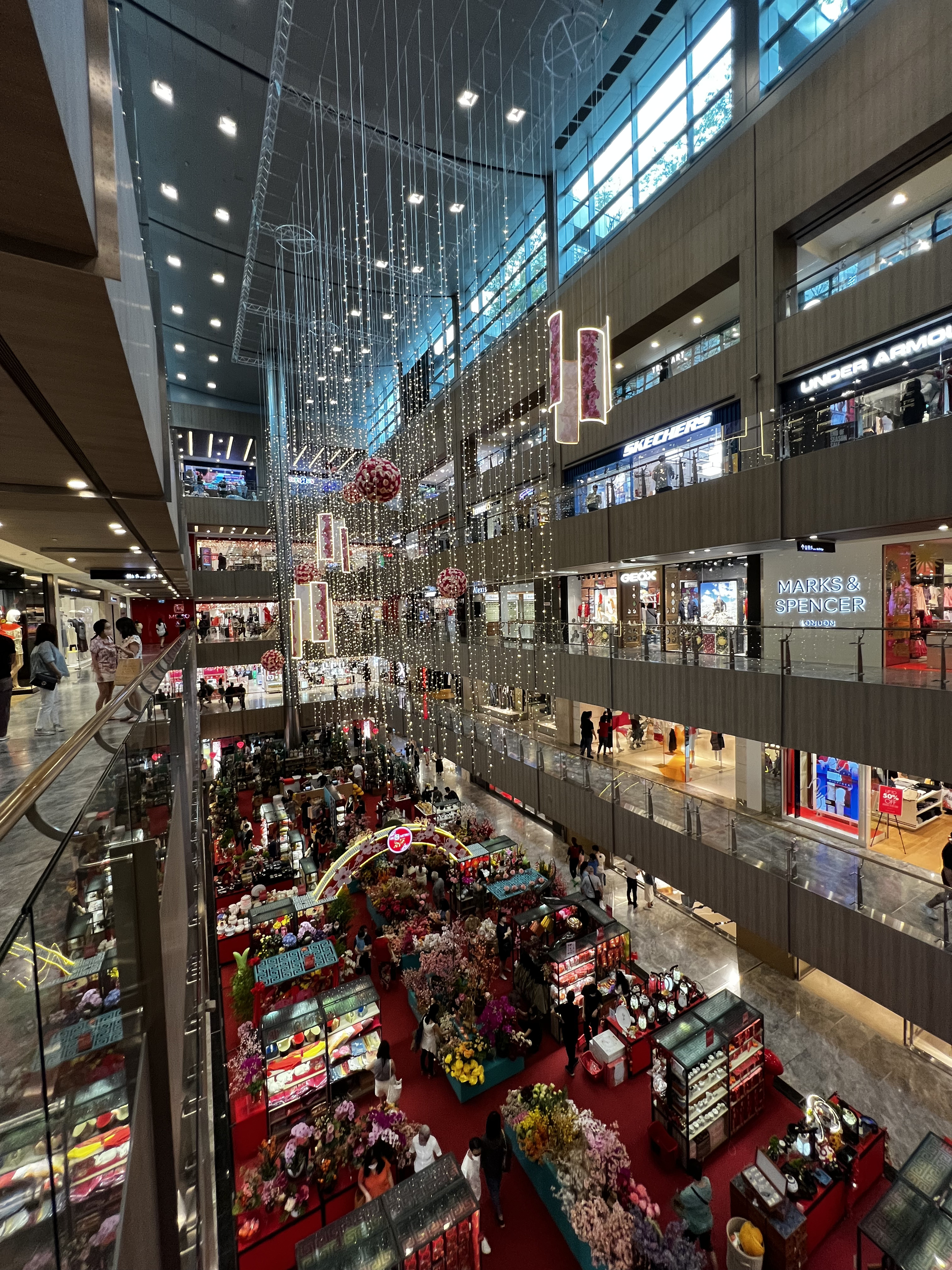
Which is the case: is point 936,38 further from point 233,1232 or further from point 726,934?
point 233,1232

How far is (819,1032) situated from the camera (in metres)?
8.29

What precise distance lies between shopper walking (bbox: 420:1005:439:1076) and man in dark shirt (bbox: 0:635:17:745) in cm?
677

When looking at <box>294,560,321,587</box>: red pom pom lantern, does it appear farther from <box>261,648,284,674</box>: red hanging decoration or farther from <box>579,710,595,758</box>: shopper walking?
<box>579,710,595,758</box>: shopper walking

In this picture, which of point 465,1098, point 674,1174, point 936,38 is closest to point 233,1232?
point 465,1098

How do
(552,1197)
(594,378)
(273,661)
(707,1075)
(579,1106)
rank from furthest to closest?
(273,661), (594,378), (579,1106), (707,1075), (552,1197)

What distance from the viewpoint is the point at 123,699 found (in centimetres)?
302

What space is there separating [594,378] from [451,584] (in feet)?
15.2

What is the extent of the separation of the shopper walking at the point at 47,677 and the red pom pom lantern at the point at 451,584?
6924mm

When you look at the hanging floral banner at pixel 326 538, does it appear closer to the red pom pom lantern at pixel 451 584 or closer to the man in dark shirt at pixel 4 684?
the red pom pom lantern at pixel 451 584

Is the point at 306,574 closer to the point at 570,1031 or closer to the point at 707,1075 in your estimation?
the point at 570,1031

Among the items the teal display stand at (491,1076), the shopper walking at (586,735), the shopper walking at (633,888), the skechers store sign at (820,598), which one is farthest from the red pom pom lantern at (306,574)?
the teal display stand at (491,1076)

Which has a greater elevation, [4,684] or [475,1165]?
[4,684]

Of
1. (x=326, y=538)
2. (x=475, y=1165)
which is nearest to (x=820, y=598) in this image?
Result: (x=475, y=1165)

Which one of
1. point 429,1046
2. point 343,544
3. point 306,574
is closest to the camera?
point 429,1046
